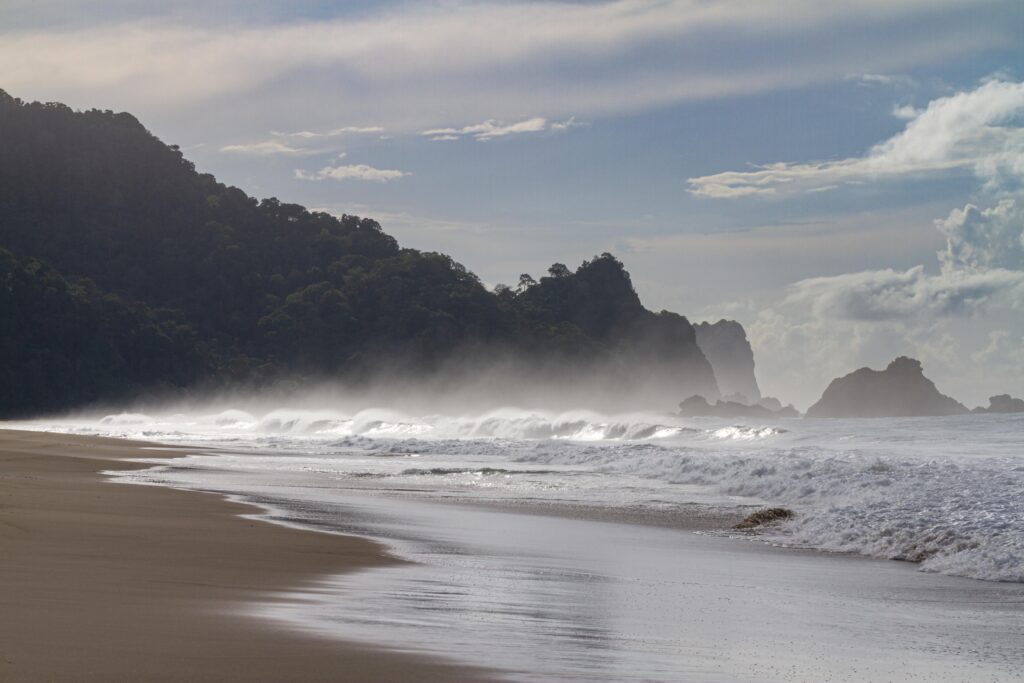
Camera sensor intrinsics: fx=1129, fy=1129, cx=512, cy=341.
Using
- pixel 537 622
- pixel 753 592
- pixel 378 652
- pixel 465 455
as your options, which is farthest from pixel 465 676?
pixel 465 455

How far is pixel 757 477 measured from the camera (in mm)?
19078

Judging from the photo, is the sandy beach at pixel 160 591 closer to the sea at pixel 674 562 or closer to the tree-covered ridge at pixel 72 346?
the sea at pixel 674 562

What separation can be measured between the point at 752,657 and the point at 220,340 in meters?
102

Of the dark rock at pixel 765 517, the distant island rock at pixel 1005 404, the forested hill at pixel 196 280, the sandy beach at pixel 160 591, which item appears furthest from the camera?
the forested hill at pixel 196 280

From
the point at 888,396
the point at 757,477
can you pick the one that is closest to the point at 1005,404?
the point at 888,396

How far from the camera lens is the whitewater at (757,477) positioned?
1223cm

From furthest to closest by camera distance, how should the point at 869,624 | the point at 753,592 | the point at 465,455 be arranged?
1. the point at 465,455
2. the point at 753,592
3. the point at 869,624

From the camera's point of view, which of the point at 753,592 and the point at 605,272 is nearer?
the point at 753,592

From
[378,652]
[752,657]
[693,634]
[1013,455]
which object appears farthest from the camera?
[1013,455]

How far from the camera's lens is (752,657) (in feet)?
20.7

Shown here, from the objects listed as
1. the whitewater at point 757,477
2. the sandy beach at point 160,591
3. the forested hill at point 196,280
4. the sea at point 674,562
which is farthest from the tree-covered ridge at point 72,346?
the sandy beach at point 160,591

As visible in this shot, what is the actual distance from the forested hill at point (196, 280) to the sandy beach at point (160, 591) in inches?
3206

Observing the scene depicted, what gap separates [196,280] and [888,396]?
2527 inches

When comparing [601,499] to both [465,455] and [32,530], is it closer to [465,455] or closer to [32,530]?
[32,530]
